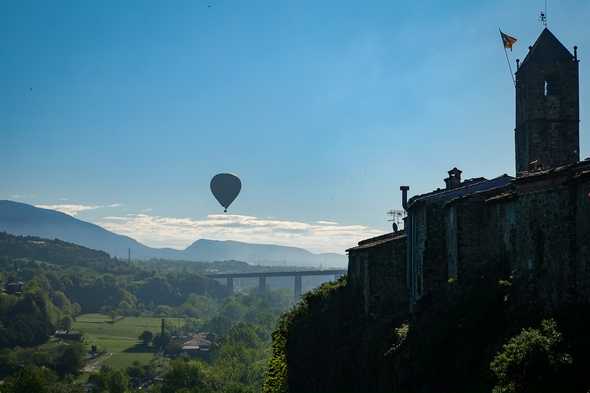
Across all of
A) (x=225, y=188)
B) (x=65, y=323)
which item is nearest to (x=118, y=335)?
(x=65, y=323)

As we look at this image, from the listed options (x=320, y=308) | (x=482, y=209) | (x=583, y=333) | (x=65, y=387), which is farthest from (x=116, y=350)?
(x=583, y=333)

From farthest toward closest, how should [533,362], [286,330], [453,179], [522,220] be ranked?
[286,330]
[453,179]
[522,220]
[533,362]

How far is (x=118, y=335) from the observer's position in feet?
511

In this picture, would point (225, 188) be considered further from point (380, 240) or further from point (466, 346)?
point (466, 346)

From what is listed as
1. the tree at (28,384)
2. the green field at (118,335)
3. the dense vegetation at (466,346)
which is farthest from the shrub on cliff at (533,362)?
the green field at (118,335)

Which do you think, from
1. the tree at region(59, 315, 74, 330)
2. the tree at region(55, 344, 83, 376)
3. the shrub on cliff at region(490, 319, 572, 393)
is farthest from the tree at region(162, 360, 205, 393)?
the tree at region(59, 315, 74, 330)

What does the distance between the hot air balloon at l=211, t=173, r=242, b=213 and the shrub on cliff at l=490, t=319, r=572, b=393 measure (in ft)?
298

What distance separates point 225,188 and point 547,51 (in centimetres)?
7200

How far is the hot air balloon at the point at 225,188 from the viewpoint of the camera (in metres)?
107

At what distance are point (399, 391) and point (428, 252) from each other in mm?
6588

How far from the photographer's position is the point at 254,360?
345 feet

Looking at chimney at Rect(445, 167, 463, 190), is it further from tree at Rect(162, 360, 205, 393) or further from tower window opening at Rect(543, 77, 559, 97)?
tree at Rect(162, 360, 205, 393)

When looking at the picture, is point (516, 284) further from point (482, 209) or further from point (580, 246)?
point (482, 209)

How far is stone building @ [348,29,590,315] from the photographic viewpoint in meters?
18.7
